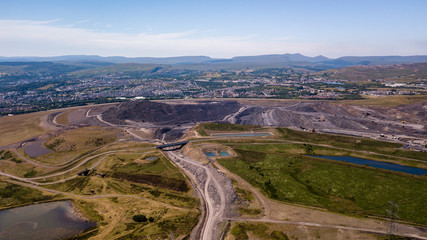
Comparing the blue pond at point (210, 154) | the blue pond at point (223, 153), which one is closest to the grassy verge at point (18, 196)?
the blue pond at point (210, 154)

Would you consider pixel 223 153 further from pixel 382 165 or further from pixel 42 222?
pixel 42 222

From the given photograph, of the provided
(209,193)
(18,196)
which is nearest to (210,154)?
(209,193)

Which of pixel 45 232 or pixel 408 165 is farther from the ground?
pixel 408 165

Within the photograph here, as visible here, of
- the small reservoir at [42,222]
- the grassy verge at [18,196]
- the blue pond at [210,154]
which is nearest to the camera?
the small reservoir at [42,222]

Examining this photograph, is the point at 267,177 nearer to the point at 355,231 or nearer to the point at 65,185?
the point at 355,231

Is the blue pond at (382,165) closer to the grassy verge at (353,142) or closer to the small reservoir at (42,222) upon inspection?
the grassy verge at (353,142)

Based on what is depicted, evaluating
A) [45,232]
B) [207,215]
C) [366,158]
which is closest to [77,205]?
[45,232]
